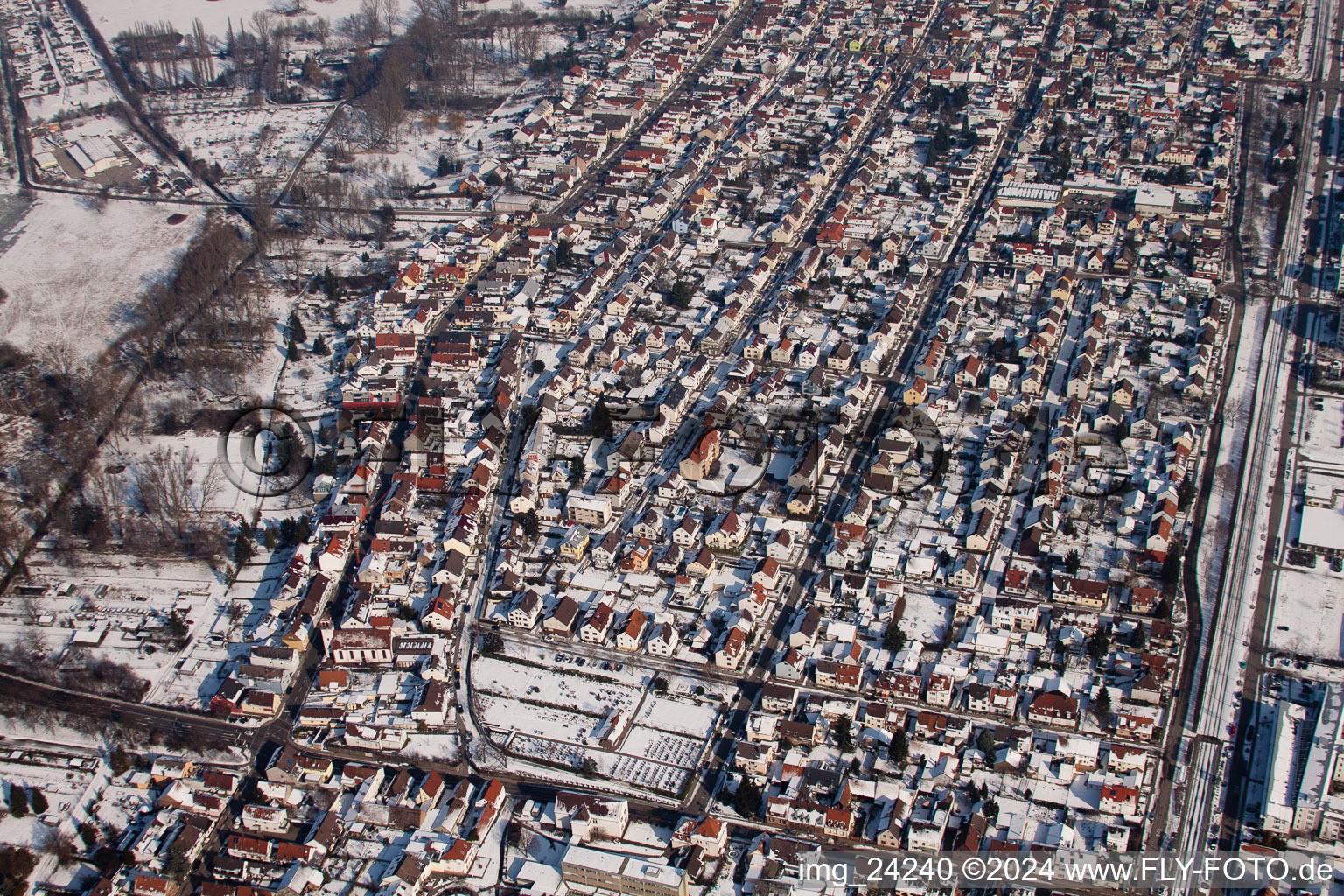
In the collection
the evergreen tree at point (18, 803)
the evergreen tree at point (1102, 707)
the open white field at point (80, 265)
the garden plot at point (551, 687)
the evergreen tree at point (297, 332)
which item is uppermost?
the open white field at point (80, 265)

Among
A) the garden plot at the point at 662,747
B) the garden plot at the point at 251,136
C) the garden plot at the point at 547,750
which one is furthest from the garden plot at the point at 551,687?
the garden plot at the point at 251,136

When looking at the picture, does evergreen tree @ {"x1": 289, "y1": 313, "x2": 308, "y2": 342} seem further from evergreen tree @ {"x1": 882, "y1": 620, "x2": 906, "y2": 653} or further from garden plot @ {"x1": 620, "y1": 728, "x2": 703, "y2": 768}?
evergreen tree @ {"x1": 882, "y1": 620, "x2": 906, "y2": 653}

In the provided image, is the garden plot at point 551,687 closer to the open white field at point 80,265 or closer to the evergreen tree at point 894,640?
the evergreen tree at point 894,640

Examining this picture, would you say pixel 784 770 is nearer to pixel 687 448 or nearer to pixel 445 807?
pixel 445 807

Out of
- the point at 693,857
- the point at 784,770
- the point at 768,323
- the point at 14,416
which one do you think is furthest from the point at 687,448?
the point at 14,416

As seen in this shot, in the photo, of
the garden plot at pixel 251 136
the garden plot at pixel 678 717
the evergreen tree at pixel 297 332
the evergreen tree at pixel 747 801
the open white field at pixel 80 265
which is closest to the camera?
the evergreen tree at pixel 747 801

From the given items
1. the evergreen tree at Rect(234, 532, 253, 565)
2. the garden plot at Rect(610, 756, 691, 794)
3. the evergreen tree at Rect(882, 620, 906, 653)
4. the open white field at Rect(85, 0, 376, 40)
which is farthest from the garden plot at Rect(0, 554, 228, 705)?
the open white field at Rect(85, 0, 376, 40)

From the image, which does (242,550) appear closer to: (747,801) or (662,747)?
(662,747)

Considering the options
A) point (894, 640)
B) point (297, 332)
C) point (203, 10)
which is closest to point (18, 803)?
point (894, 640)
